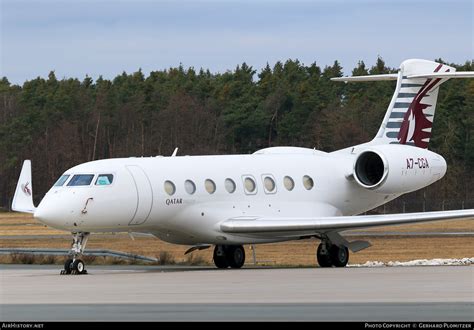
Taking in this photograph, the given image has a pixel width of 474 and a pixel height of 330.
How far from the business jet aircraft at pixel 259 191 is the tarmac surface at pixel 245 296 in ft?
5.63

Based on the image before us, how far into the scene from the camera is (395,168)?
32.0 m

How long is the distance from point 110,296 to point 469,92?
70427 millimetres

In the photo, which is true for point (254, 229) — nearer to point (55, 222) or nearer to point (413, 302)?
point (55, 222)

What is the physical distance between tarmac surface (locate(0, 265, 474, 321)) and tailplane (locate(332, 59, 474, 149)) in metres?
7.99

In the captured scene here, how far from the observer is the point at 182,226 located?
2922cm

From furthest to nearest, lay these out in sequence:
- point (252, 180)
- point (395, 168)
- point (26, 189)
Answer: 1. point (26, 189)
2. point (395, 168)
3. point (252, 180)

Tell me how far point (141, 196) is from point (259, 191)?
4101 mm

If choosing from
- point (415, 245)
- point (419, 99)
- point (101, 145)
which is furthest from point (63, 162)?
point (419, 99)

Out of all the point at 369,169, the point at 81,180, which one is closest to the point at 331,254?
the point at 369,169

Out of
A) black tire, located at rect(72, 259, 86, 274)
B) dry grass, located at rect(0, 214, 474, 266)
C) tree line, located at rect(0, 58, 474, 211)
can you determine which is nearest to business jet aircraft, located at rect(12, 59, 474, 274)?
black tire, located at rect(72, 259, 86, 274)

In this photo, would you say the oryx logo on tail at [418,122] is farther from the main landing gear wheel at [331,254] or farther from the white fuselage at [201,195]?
the main landing gear wheel at [331,254]

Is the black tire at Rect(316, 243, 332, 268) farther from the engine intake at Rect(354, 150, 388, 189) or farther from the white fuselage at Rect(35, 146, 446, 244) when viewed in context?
the engine intake at Rect(354, 150, 388, 189)

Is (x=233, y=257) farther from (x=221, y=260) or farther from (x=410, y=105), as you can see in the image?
(x=410, y=105)

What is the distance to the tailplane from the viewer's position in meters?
34.0
